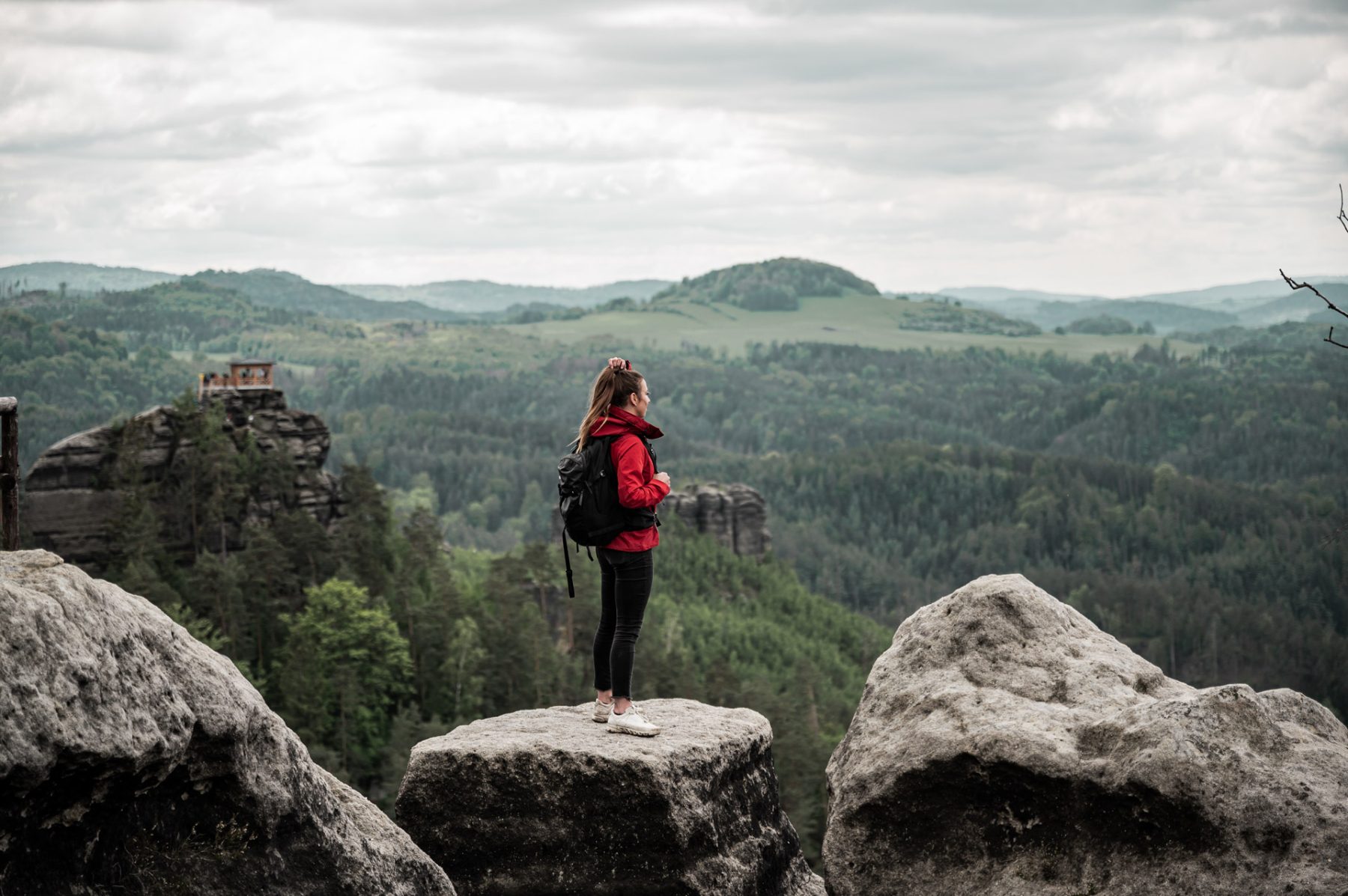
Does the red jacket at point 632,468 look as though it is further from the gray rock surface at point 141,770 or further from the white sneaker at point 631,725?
the gray rock surface at point 141,770

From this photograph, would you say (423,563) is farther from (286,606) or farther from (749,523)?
(749,523)

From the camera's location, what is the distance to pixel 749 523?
182m

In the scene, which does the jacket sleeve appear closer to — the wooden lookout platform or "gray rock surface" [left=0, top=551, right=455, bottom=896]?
"gray rock surface" [left=0, top=551, right=455, bottom=896]

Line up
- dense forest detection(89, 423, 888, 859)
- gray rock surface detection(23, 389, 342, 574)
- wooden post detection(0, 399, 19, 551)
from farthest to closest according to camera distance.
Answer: gray rock surface detection(23, 389, 342, 574), dense forest detection(89, 423, 888, 859), wooden post detection(0, 399, 19, 551)

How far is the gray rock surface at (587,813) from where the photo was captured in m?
12.7

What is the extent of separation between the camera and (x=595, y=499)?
13.3m

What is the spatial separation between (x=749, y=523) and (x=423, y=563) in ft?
312

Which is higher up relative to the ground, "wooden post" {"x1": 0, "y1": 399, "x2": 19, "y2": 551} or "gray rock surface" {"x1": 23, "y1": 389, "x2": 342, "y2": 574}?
"wooden post" {"x1": 0, "y1": 399, "x2": 19, "y2": 551}

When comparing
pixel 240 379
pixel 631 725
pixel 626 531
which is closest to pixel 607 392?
pixel 626 531

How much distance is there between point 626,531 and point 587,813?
8.98ft

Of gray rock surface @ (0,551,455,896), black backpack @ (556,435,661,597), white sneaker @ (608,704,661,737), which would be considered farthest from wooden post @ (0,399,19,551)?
white sneaker @ (608,704,661,737)

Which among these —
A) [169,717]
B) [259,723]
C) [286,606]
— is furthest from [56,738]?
[286,606]

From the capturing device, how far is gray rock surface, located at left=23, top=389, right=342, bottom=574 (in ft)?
235

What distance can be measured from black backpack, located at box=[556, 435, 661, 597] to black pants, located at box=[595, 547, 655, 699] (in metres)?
0.33
